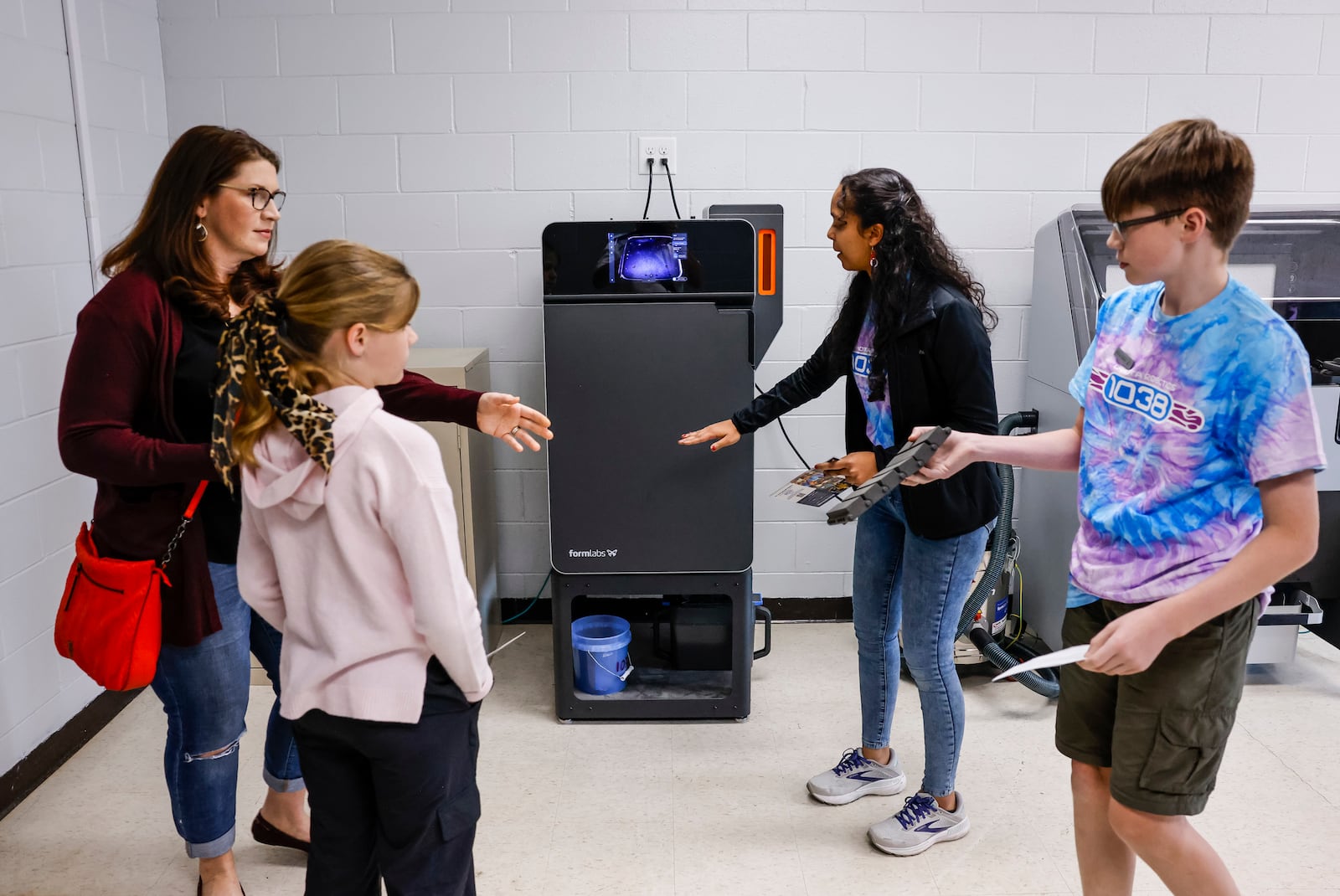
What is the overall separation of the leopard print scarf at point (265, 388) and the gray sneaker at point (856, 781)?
1.56m

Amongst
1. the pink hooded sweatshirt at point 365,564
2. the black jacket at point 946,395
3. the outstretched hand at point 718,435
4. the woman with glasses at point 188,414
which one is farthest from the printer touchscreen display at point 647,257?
the pink hooded sweatshirt at point 365,564

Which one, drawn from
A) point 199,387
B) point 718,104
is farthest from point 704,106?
point 199,387

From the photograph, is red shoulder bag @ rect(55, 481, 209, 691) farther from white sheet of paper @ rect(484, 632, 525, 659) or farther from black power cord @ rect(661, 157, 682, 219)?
black power cord @ rect(661, 157, 682, 219)

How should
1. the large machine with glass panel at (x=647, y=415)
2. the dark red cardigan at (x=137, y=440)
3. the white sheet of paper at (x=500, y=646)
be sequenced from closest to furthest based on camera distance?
the dark red cardigan at (x=137, y=440)
the large machine with glass panel at (x=647, y=415)
the white sheet of paper at (x=500, y=646)

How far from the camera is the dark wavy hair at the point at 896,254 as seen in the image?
2.00 metres

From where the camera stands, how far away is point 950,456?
5.60 feet

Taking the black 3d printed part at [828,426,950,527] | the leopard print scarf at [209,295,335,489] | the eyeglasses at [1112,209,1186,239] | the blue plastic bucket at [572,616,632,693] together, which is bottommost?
the blue plastic bucket at [572,616,632,693]

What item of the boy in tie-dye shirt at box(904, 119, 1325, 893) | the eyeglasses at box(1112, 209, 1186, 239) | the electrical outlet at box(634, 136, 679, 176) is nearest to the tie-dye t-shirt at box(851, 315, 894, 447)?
the boy in tie-dye shirt at box(904, 119, 1325, 893)

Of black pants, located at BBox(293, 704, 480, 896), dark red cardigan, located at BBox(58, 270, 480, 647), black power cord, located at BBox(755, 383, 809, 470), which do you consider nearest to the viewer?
black pants, located at BBox(293, 704, 480, 896)

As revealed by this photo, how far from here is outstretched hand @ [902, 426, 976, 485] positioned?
1.70 meters

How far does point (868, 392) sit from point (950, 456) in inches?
17.1

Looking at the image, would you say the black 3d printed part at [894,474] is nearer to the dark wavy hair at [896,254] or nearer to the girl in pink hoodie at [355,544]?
the dark wavy hair at [896,254]

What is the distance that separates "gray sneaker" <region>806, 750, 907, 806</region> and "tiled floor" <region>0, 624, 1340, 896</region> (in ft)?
0.10

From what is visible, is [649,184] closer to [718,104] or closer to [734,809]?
[718,104]
